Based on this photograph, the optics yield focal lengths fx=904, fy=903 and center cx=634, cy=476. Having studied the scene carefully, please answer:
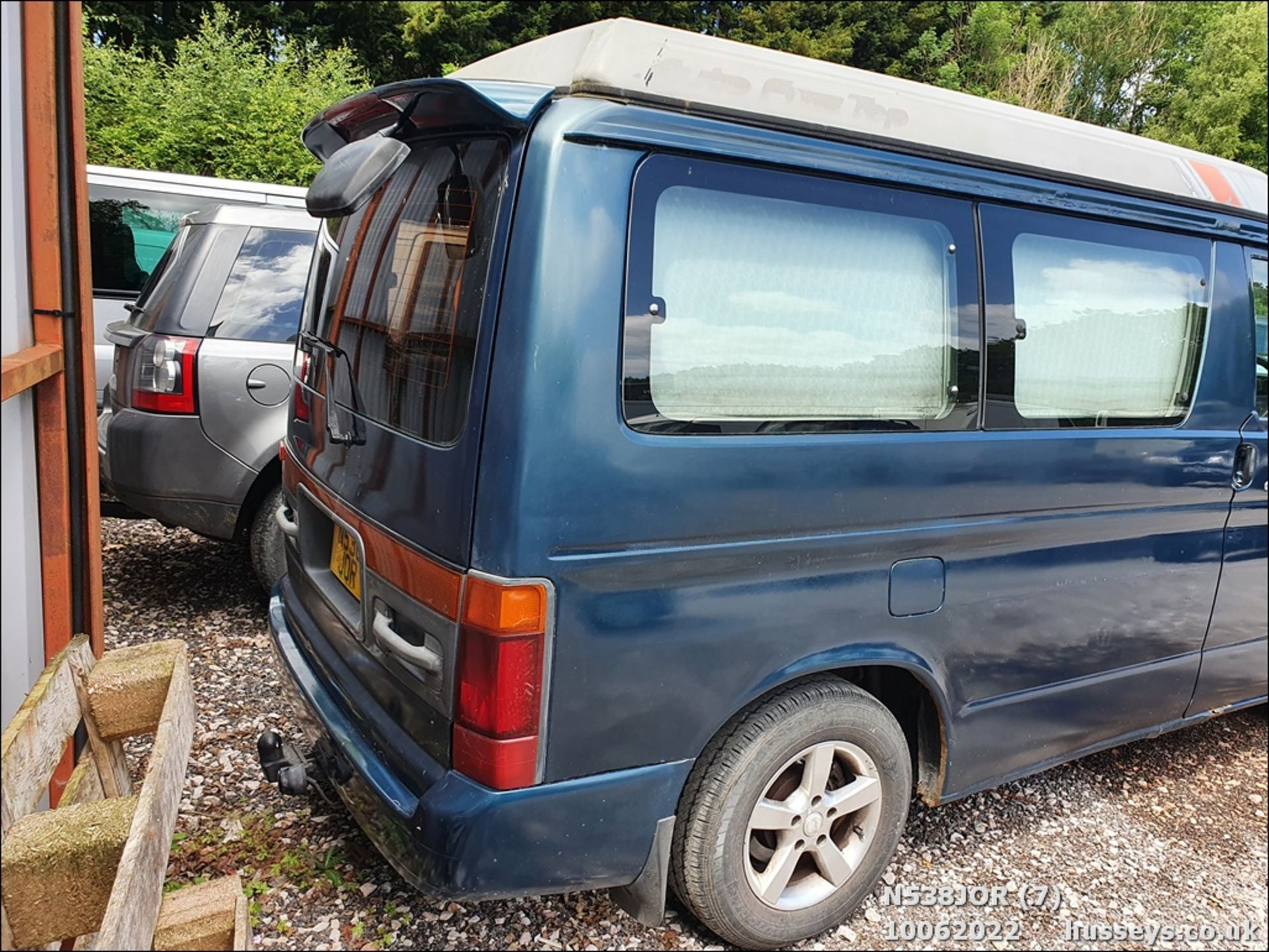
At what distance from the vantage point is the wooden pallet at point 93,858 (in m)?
1.46

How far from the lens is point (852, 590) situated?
2.31 metres

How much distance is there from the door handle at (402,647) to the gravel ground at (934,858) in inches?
34.4

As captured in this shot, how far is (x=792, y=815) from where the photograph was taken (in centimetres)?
238

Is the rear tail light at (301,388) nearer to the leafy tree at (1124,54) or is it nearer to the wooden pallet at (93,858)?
the wooden pallet at (93,858)

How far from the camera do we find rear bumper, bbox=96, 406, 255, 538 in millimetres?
4070

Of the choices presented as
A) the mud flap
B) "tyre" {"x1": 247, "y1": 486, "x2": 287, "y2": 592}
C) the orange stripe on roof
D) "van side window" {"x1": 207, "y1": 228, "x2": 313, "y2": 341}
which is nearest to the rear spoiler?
the mud flap

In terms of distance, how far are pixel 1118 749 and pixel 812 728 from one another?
2.18m

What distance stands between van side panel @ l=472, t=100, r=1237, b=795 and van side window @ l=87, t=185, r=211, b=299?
5.76 m

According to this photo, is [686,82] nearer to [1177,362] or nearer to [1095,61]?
[1177,362]

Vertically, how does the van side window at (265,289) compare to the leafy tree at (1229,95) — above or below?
below

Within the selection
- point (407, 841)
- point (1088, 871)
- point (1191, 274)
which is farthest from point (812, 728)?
point (1191, 274)

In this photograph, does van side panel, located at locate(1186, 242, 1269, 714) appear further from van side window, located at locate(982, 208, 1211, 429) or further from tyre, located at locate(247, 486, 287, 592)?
tyre, located at locate(247, 486, 287, 592)

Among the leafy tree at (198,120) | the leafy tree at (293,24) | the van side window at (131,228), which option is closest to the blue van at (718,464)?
the van side window at (131,228)

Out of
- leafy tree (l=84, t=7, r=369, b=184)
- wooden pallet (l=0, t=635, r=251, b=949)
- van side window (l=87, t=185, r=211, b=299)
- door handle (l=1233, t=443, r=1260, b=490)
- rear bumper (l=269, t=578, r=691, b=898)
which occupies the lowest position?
rear bumper (l=269, t=578, r=691, b=898)
